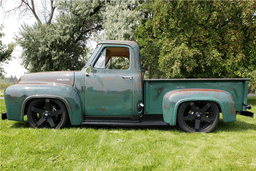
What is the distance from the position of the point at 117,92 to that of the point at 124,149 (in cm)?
123

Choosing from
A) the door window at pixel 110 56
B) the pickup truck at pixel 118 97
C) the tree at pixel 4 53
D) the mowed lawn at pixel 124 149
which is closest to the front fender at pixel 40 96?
the pickup truck at pixel 118 97

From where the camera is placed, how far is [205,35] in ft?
35.0

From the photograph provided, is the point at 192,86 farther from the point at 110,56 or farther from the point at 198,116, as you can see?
the point at 110,56

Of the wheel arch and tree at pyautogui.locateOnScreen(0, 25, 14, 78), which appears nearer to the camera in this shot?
the wheel arch

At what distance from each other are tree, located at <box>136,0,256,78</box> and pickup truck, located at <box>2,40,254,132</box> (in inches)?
249

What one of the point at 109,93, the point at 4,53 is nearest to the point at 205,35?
the point at 109,93

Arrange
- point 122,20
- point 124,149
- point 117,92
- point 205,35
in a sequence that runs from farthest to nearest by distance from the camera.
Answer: point 122,20
point 205,35
point 117,92
point 124,149

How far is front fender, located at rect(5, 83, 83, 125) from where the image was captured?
3.61 m

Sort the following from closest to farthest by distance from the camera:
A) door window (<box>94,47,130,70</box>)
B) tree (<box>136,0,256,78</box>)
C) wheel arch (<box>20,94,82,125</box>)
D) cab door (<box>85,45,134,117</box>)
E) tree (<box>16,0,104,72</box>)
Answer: wheel arch (<box>20,94,82,125</box>) < cab door (<box>85,45,134,117</box>) < door window (<box>94,47,130,70</box>) < tree (<box>136,0,256,78</box>) < tree (<box>16,0,104,72</box>)

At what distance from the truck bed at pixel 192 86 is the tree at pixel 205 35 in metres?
6.13

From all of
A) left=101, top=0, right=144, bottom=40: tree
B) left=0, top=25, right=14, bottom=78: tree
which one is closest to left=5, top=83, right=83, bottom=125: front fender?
left=101, top=0, right=144, bottom=40: tree

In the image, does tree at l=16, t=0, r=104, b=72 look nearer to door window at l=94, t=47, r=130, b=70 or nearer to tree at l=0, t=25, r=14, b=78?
tree at l=0, t=25, r=14, b=78

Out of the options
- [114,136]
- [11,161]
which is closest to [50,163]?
[11,161]

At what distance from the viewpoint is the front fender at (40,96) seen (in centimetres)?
361
